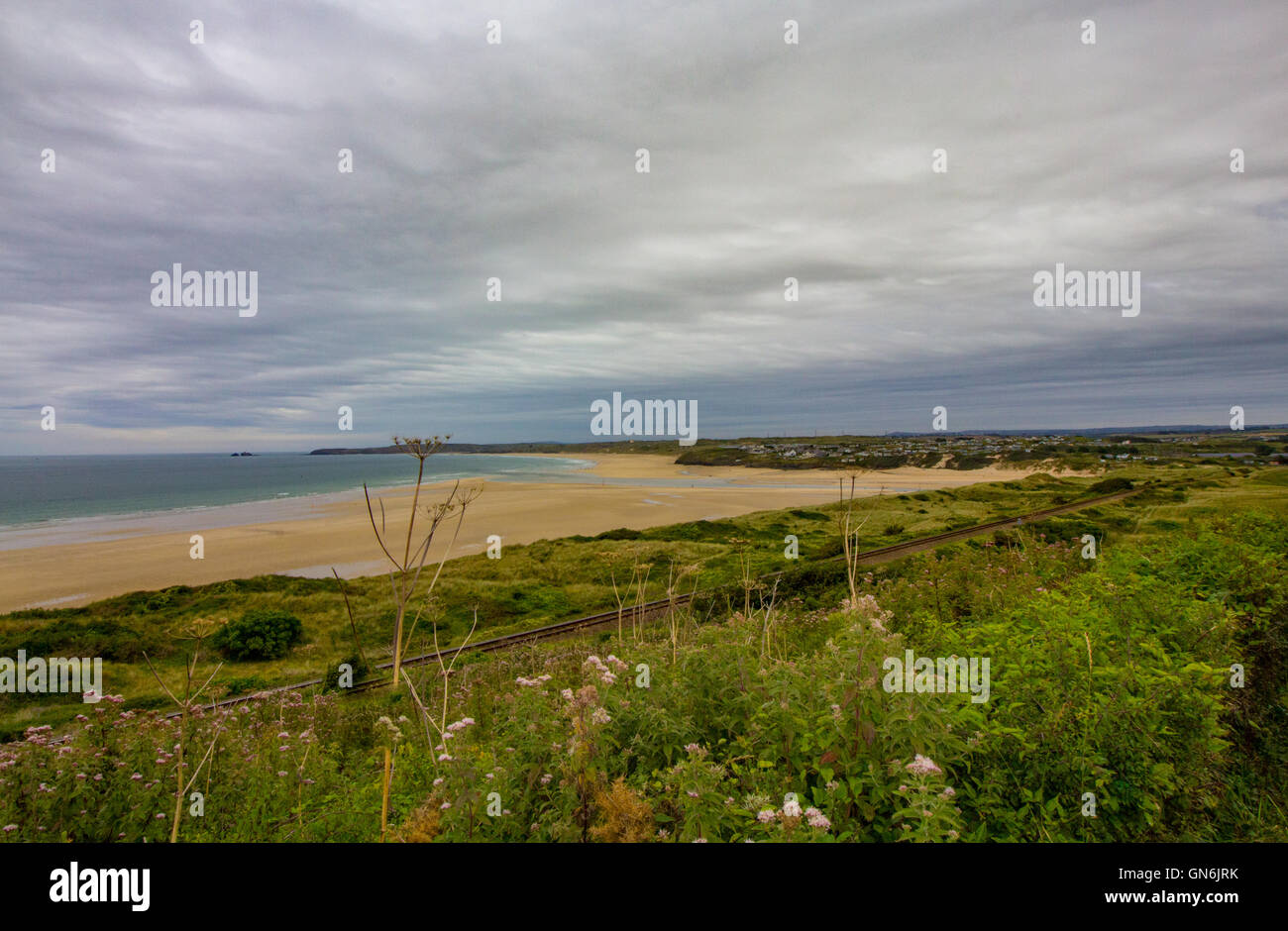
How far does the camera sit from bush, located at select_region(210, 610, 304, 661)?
20359 millimetres

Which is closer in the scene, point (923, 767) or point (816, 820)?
point (816, 820)

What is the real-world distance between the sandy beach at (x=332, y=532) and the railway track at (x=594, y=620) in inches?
179

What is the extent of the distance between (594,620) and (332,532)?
1296 inches

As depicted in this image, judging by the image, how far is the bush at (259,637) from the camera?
20.4 metres

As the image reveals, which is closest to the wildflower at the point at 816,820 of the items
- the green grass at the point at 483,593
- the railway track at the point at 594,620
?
the railway track at the point at 594,620

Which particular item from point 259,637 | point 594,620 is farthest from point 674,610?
point 259,637

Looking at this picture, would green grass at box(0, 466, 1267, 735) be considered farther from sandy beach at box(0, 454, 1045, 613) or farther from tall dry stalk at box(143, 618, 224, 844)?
tall dry stalk at box(143, 618, 224, 844)

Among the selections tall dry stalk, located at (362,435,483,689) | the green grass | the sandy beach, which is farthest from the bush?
tall dry stalk, located at (362,435,483,689)

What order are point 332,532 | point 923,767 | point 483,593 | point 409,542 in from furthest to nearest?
point 332,532 → point 483,593 → point 409,542 → point 923,767

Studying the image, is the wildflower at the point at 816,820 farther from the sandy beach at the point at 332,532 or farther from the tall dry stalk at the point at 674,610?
the sandy beach at the point at 332,532

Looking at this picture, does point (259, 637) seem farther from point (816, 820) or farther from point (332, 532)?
point (332, 532)

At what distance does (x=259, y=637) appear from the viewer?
2091cm

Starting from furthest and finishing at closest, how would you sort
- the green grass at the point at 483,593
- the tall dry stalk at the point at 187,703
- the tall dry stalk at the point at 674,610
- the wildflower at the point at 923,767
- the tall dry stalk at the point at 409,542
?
the green grass at the point at 483,593 < the tall dry stalk at the point at 674,610 < the tall dry stalk at the point at 409,542 < the tall dry stalk at the point at 187,703 < the wildflower at the point at 923,767
